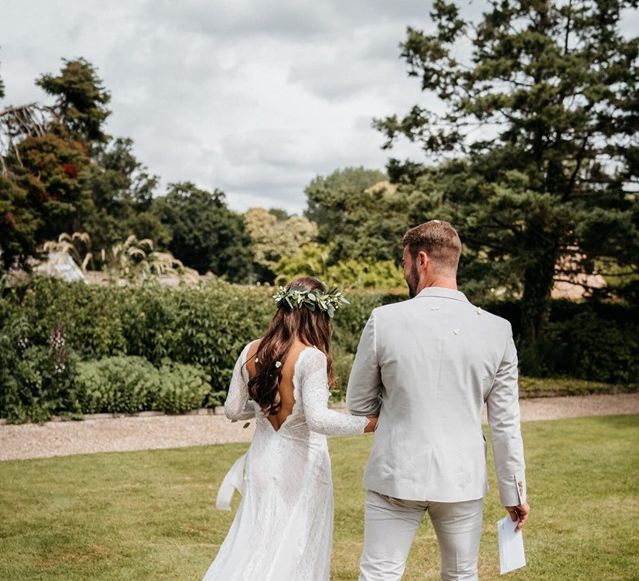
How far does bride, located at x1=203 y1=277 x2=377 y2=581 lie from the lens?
A: 3482 mm

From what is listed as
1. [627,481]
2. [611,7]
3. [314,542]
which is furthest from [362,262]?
[314,542]

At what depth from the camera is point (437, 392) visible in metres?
2.80

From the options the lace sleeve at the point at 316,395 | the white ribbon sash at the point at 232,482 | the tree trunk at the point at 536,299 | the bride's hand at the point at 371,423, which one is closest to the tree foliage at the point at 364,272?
the tree trunk at the point at 536,299

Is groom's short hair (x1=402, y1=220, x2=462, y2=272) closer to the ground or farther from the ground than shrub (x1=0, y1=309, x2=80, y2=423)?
farther from the ground

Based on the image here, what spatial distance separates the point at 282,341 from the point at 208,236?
154ft

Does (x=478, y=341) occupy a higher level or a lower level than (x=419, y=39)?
lower

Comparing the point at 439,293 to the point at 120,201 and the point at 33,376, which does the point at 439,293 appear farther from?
the point at 120,201

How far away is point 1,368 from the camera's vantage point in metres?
9.73

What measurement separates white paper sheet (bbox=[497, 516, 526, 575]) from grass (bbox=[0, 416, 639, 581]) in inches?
75.0

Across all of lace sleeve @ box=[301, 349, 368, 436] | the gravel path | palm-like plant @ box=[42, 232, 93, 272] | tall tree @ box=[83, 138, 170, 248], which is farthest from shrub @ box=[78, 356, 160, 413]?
tall tree @ box=[83, 138, 170, 248]

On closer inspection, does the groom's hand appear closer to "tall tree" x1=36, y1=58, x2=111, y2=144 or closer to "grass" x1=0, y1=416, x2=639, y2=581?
"grass" x1=0, y1=416, x2=639, y2=581

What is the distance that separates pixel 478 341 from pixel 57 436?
24.0 feet

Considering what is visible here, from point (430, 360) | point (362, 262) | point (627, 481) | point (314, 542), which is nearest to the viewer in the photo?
point (430, 360)

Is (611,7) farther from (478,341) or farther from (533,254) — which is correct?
(478,341)
